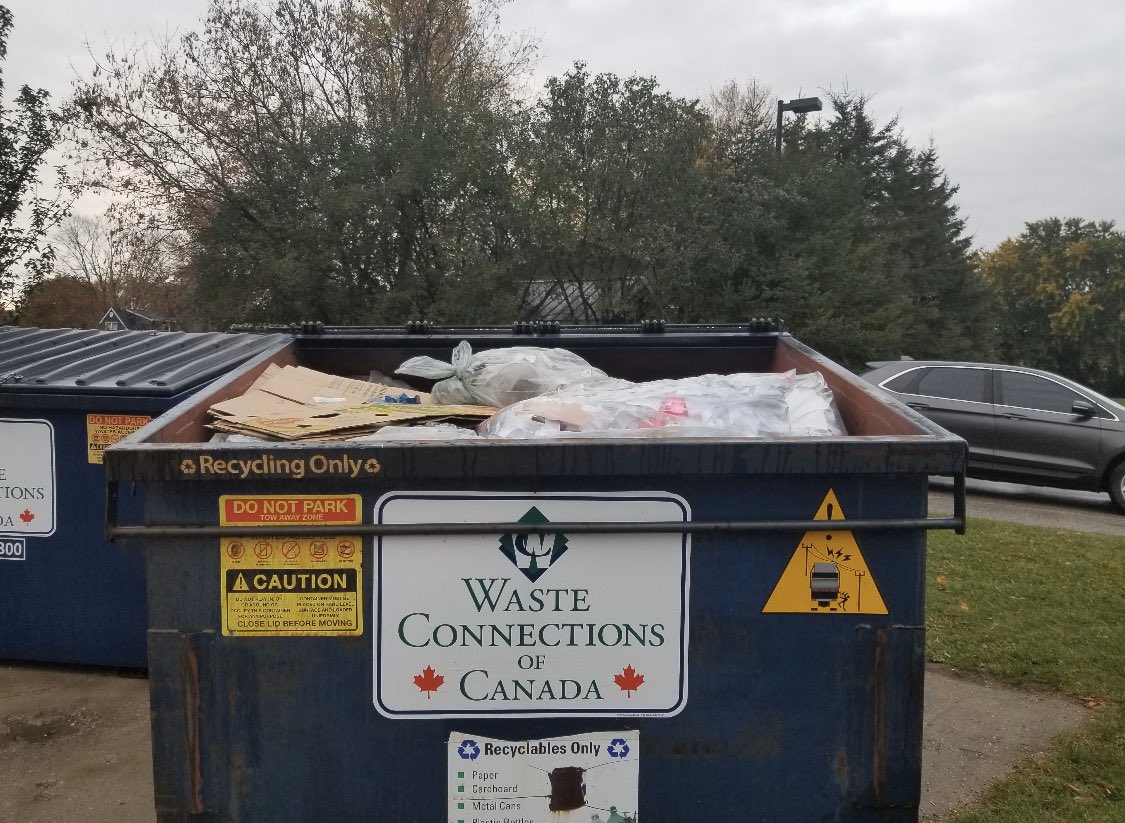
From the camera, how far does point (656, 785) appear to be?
209 cm

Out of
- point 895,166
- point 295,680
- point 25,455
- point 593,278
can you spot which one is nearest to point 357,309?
point 593,278

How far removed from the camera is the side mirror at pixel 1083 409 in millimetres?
11305

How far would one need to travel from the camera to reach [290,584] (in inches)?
80.0

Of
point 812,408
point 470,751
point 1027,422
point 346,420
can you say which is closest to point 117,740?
point 346,420

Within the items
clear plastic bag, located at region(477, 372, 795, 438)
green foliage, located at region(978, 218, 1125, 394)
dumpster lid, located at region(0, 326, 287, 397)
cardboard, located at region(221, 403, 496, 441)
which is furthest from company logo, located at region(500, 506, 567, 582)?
green foliage, located at region(978, 218, 1125, 394)

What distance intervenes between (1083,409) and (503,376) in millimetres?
10013

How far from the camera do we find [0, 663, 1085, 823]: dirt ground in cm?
357

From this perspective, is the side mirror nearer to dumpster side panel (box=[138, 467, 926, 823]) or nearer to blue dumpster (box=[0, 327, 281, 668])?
blue dumpster (box=[0, 327, 281, 668])

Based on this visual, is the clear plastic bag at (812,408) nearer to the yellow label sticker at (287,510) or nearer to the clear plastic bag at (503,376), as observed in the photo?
the clear plastic bag at (503,376)

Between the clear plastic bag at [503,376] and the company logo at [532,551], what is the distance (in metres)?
1.46

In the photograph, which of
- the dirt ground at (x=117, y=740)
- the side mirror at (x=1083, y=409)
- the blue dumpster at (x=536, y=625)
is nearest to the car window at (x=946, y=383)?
the side mirror at (x=1083, y=409)

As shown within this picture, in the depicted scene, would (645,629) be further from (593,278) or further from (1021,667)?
(593,278)

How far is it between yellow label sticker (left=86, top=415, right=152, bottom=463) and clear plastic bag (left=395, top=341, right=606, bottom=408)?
1.48 m

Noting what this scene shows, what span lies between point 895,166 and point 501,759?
43874 mm
